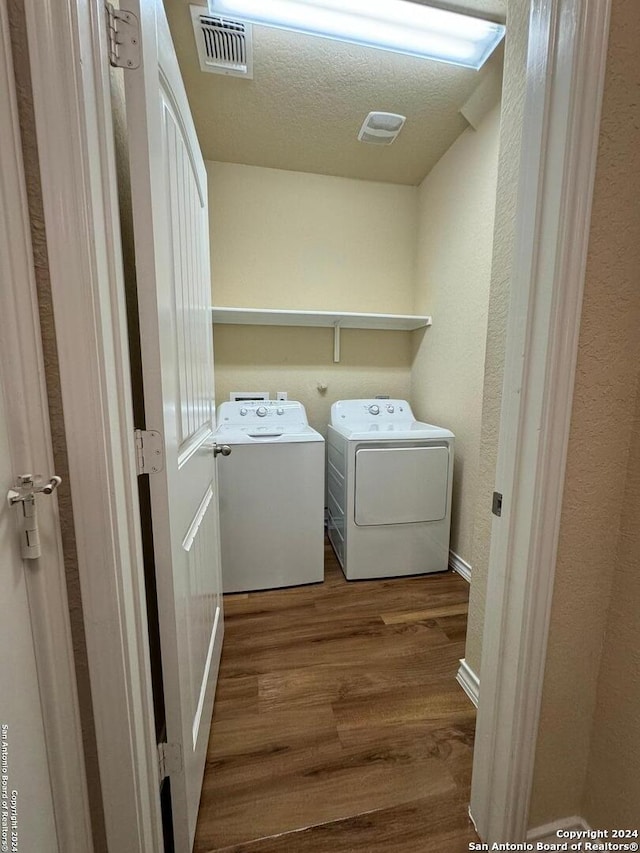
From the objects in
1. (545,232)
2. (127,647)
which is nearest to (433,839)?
(127,647)

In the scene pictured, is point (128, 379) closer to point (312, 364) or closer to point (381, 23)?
point (381, 23)

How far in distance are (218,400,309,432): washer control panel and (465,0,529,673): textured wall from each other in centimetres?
128

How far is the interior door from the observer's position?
61 cm

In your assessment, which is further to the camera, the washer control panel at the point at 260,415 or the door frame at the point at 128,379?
the washer control panel at the point at 260,415

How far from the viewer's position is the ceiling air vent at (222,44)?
53.3 inches

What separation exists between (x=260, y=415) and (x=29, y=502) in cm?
174

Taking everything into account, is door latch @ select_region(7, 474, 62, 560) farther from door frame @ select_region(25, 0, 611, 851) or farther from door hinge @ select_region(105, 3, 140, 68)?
door hinge @ select_region(105, 3, 140, 68)

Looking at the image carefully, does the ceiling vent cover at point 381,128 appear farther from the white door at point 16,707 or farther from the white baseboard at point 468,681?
the white baseboard at point 468,681

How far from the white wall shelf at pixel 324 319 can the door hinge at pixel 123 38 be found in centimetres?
159

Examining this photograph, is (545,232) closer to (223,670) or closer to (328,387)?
(223,670)

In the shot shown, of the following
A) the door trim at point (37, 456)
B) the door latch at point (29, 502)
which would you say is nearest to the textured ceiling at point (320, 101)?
the door trim at point (37, 456)

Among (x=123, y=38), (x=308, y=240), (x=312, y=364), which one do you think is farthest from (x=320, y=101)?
(x=123, y=38)

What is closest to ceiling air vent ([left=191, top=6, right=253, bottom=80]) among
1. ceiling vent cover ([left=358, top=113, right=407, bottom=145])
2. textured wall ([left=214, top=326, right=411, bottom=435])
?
ceiling vent cover ([left=358, top=113, right=407, bottom=145])

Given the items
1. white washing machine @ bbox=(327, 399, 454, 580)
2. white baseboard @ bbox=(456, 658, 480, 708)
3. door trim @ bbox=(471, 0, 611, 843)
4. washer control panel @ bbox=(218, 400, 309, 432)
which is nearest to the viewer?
door trim @ bbox=(471, 0, 611, 843)
